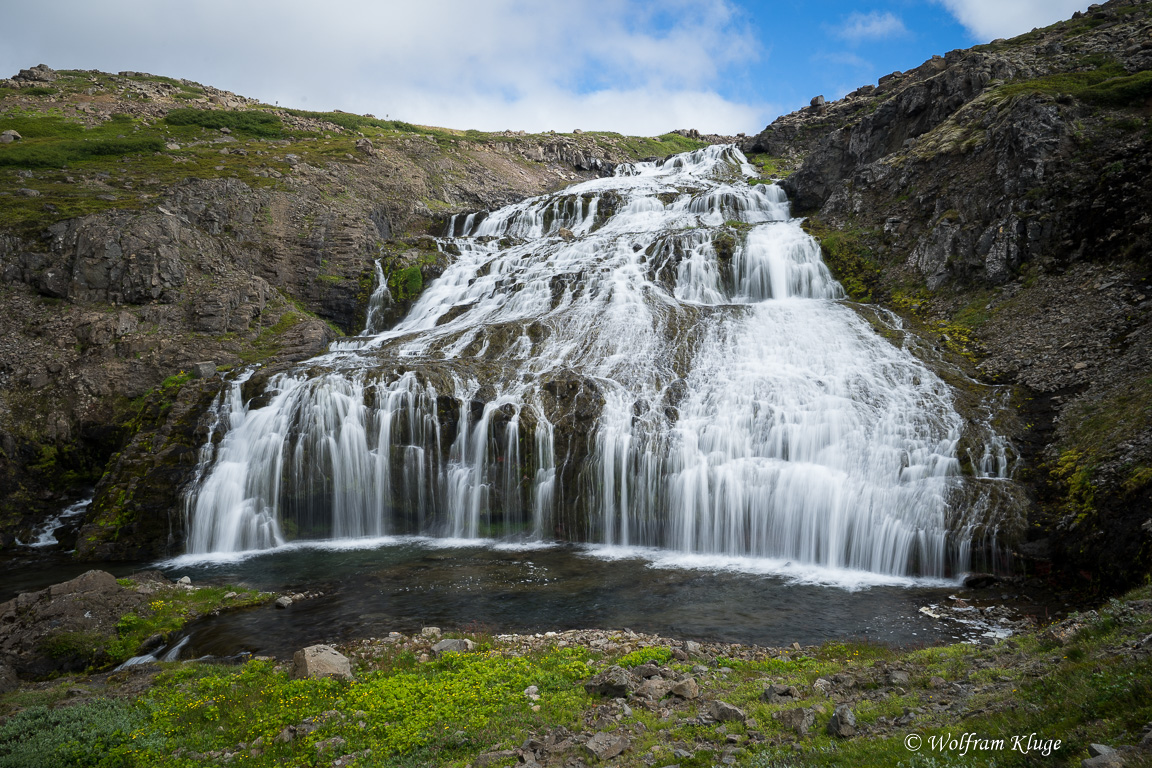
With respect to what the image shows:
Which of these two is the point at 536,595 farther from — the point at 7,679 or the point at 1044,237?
the point at 1044,237

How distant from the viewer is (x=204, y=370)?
24312 mm

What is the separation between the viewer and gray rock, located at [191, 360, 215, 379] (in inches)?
949

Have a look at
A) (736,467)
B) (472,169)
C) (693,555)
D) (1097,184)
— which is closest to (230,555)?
(693,555)

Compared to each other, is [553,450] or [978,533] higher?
[553,450]

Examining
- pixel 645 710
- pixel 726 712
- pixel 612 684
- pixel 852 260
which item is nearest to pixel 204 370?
pixel 612 684

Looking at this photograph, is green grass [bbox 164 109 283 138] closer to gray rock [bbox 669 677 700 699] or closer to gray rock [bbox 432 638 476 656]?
gray rock [bbox 432 638 476 656]

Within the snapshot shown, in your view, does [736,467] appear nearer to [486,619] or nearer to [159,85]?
[486,619]

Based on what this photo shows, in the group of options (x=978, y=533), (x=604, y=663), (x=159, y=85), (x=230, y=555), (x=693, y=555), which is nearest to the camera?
(x=604, y=663)

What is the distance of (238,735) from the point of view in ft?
23.9

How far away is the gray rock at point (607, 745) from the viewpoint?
20.4 ft

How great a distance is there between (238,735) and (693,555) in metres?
12.9

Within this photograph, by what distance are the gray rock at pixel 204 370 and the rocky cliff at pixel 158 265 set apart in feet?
0.58

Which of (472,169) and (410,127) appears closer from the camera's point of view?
(472,169)

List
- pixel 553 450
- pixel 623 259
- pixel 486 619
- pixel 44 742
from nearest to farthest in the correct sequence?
1. pixel 44 742
2. pixel 486 619
3. pixel 553 450
4. pixel 623 259
